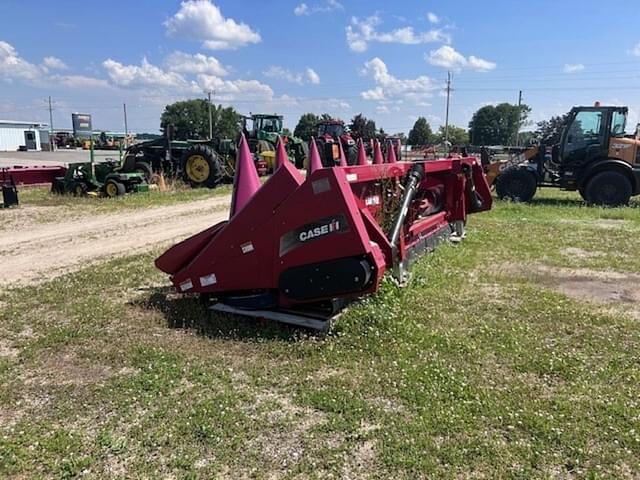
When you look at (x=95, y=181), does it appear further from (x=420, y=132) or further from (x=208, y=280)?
(x=420, y=132)

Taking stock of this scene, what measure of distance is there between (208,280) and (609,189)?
11041 mm

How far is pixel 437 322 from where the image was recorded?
454 centimetres

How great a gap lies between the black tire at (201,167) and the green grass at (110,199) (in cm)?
89

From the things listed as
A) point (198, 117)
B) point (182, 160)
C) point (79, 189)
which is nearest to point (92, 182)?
point (79, 189)

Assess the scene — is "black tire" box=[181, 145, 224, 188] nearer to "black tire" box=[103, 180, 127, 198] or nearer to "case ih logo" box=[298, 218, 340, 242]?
"black tire" box=[103, 180, 127, 198]

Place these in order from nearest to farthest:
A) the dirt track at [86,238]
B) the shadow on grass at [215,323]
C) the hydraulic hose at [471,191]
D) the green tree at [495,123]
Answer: the shadow on grass at [215,323] → the dirt track at [86,238] → the hydraulic hose at [471,191] → the green tree at [495,123]

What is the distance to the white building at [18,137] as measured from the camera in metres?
62.8

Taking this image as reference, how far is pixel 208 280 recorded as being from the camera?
4625mm

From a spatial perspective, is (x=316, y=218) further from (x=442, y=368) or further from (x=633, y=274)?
(x=633, y=274)

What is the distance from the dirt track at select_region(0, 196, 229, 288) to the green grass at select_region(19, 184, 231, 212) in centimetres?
80

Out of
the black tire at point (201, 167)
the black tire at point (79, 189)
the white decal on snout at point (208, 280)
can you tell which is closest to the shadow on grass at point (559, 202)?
the black tire at point (201, 167)

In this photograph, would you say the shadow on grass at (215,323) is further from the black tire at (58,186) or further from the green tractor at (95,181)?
the black tire at (58,186)

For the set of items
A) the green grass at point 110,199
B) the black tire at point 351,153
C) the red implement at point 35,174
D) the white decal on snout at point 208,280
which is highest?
the black tire at point 351,153

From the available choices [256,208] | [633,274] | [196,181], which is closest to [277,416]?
[256,208]
